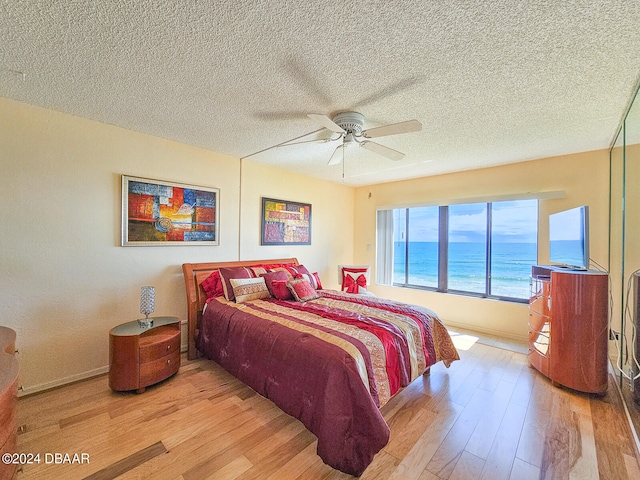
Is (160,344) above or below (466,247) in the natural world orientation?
below

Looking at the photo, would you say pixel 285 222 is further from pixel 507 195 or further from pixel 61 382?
pixel 507 195

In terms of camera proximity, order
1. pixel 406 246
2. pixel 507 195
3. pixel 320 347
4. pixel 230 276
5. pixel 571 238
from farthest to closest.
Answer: pixel 406 246 → pixel 507 195 → pixel 230 276 → pixel 571 238 → pixel 320 347

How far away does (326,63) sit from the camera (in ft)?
5.35

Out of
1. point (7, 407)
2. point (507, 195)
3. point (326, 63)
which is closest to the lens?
point (7, 407)

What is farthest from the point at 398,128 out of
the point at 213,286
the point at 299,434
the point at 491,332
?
the point at 491,332

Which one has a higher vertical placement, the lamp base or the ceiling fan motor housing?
the ceiling fan motor housing

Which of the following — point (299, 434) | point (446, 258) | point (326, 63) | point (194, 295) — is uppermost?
point (326, 63)

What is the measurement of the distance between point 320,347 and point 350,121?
183 centimetres

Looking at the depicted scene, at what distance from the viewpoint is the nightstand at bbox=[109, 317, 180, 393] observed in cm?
217

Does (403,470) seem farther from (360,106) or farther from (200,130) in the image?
(200,130)

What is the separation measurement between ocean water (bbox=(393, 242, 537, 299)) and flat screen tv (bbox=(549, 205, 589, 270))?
540mm

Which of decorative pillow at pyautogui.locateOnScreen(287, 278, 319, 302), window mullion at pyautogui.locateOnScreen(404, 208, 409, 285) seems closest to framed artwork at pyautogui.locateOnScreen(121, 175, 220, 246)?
decorative pillow at pyautogui.locateOnScreen(287, 278, 319, 302)

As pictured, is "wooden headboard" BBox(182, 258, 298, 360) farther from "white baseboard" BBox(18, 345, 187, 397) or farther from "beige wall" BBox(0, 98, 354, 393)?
"white baseboard" BBox(18, 345, 187, 397)

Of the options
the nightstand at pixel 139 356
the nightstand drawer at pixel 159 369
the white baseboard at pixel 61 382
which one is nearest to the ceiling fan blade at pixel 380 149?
the nightstand at pixel 139 356
